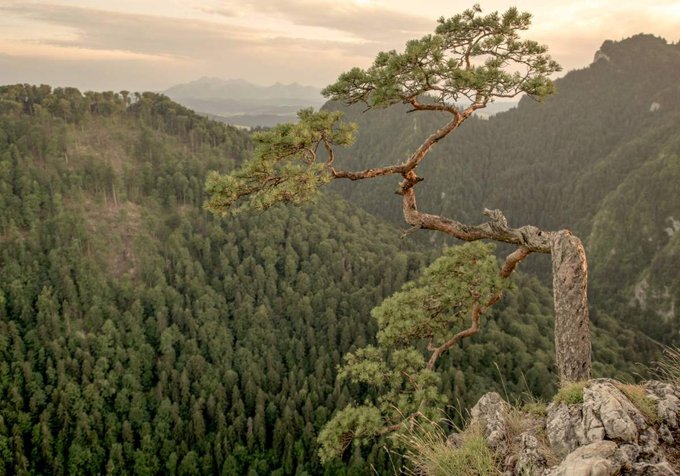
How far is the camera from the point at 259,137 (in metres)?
12.8

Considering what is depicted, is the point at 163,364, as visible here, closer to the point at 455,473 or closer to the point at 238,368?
the point at 238,368

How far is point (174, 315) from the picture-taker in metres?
128

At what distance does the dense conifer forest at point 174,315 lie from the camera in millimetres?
96500

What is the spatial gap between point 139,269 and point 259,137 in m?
135

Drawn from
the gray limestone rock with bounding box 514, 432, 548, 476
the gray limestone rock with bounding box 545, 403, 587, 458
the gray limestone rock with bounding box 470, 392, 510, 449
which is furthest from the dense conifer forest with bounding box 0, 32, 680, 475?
the gray limestone rock with bounding box 514, 432, 548, 476

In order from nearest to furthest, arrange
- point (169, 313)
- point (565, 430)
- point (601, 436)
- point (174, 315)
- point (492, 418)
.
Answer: point (601, 436)
point (565, 430)
point (492, 418)
point (174, 315)
point (169, 313)

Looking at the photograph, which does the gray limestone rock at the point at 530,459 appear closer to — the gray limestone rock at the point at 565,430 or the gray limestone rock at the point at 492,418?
the gray limestone rock at the point at 565,430

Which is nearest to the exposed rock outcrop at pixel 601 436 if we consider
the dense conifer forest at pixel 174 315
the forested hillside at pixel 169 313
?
the forested hillside at pixel 169 313

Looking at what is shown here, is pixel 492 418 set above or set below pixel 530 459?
below

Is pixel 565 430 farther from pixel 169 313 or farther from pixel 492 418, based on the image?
pixel 169 313

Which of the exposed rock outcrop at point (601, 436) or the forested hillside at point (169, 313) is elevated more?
the exposed rock outcrop at point (601, 436)

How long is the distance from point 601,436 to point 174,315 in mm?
131476

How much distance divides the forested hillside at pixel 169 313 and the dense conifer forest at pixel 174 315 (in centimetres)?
48

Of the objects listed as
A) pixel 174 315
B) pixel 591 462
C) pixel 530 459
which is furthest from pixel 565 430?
pixel 174 315
